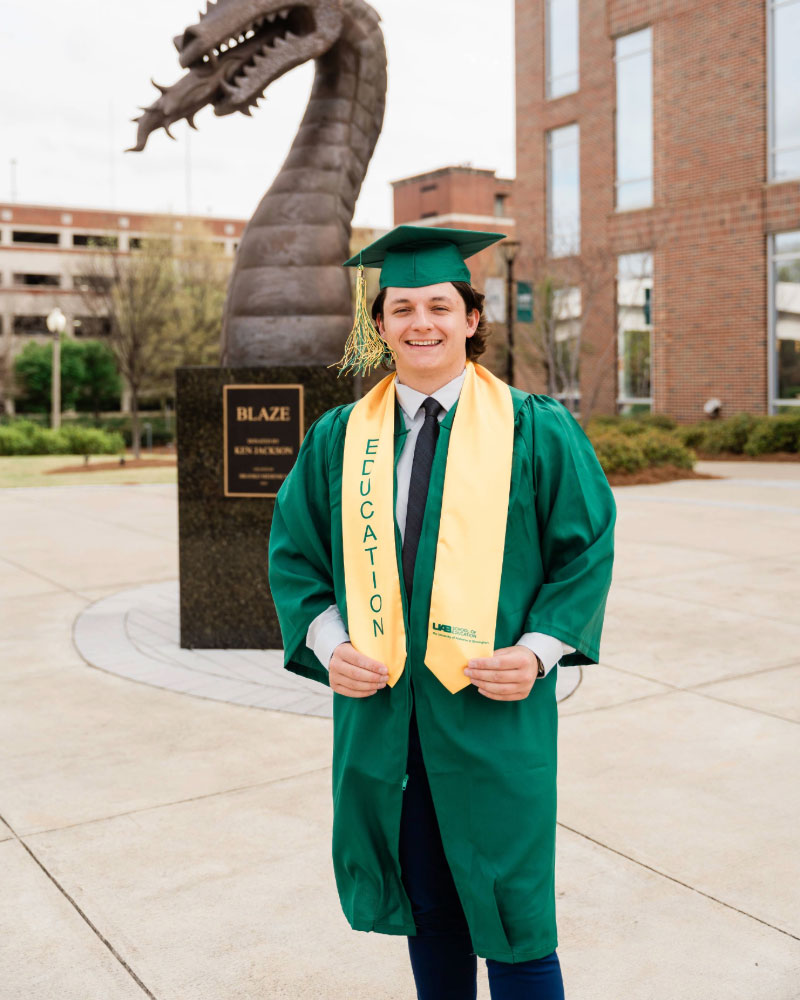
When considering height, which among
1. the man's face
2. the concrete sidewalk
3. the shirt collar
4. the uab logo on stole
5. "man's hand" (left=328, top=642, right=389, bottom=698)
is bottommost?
the concrete sidewalk

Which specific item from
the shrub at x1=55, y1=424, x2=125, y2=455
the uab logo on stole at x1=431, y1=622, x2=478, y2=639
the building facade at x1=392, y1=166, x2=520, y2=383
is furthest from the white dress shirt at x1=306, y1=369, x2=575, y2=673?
the building facade at x1=392, y1=166, x2=520, y2=383

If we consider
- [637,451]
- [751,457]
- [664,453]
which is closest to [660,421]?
[751,457]

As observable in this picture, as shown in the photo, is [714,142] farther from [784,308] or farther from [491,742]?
[491,742]

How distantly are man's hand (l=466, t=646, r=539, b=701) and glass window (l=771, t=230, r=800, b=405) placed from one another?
20521 millimetres

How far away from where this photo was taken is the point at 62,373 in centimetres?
5031

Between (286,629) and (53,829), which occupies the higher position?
(286,629)

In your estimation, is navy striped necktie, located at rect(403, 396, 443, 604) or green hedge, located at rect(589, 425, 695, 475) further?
green hedge, located at rect(589, 425, 695, 475)

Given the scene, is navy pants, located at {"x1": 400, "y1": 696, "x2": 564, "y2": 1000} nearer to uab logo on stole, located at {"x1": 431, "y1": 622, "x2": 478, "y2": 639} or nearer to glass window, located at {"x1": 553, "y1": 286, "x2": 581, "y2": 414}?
uab logo on stole, located at {"x1": 431, "y1": 622, "x2": 478, "y2": 639}

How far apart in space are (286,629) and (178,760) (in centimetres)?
235

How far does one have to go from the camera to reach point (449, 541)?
6.63 feet

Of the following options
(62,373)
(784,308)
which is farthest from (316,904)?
(62,373)

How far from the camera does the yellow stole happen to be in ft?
6.57

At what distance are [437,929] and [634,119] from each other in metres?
24.4

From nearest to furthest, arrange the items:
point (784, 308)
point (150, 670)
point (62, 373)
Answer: point (150, 670)
point (784, 308)
point (62, 373)
